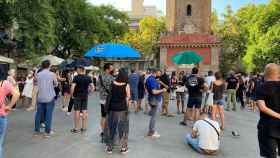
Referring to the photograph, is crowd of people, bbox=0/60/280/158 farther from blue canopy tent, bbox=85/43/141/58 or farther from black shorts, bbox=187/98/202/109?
blue canopy tent, bbox=85/43/141/58

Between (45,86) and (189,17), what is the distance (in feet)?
143

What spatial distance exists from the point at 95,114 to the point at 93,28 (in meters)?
23.3

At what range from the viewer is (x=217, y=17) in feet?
207

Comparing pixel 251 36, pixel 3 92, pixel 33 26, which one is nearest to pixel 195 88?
pixel 3 92

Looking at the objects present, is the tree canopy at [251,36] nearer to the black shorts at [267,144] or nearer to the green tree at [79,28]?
the green tree at [79,28]

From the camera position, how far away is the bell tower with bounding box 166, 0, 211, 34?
4991cm

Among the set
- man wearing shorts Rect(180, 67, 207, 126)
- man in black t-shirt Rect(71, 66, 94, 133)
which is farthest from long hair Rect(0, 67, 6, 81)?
man wearing shorts Rect(180, 67, 207, 126)

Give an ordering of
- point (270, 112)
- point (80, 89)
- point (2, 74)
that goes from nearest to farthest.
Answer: point (270, 112)
point (2, 74)
point (80, 89)

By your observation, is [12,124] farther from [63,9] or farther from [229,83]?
[63,9]

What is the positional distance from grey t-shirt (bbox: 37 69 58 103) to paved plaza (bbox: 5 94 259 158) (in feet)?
3.22

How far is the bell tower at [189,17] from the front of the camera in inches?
1965

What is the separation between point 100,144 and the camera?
27.1ft

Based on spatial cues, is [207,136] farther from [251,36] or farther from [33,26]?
[251,36]

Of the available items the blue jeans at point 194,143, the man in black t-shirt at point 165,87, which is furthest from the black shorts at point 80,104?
the man in black t-shirt at point 165,87
